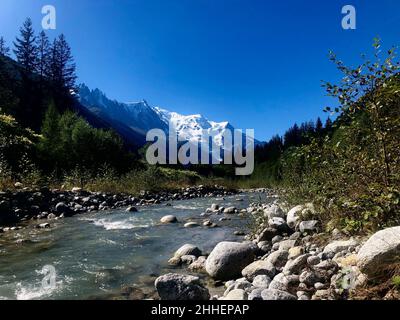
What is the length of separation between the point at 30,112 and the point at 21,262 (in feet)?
161

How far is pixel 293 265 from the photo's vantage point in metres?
5.47

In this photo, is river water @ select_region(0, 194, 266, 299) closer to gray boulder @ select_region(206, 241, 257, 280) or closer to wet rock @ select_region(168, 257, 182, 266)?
wet rock @ select_region(168, 257, 182, 266)

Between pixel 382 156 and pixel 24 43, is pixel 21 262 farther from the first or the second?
pixel 24 43

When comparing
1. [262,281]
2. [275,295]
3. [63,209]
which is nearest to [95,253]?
[262,281]

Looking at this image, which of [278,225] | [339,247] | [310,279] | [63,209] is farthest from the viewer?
[63,209]

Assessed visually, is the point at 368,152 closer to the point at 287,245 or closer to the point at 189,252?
the point at 287,245

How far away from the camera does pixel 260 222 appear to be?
383 inches

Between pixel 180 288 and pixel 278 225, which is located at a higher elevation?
pixel 278 225

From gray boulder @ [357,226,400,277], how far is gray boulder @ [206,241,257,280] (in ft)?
9.10

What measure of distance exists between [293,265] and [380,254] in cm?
168

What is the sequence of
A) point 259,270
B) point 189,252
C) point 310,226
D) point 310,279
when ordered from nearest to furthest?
point 310,279 < point 259,270 < point 310,226 < point 189,252

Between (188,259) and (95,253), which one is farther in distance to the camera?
(95,253)

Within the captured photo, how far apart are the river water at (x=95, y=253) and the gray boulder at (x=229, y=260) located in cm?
92
